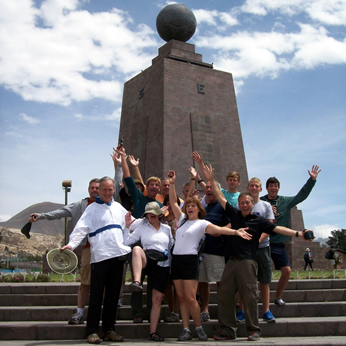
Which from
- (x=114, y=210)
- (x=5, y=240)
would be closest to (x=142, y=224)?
(x=114, y=210)

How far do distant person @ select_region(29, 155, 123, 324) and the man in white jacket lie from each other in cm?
40

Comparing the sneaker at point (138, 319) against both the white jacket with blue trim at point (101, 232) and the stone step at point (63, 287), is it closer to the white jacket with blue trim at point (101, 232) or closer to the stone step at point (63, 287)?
the white jacket with blue trim at point (101, 232)

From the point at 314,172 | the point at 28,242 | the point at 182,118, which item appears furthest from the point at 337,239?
the point at 28,242

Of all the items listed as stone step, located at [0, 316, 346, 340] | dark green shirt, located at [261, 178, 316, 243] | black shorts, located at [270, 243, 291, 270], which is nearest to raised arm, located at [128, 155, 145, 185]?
dark green shirt, located at [261, 178, 316, 243]

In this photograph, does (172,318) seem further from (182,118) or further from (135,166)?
(182,118)

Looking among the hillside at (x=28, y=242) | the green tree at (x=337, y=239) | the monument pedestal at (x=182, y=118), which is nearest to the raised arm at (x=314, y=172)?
the monument pedestal at (x=182, y=118)

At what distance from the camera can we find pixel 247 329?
4.96m

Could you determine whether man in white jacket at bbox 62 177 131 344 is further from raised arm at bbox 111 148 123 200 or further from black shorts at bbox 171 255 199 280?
raised arm at bbox 111 148 123 200

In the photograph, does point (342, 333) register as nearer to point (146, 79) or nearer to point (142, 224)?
point (142, 224)

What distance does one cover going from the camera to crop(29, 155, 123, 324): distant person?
5387mm

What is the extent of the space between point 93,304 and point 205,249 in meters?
1.64

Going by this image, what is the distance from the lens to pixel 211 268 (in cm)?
556

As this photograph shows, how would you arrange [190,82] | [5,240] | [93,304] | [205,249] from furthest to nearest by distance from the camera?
[5,240] → [190,82] → [205,249] → [93,304]

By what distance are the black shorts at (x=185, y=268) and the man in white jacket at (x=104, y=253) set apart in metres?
0.62
